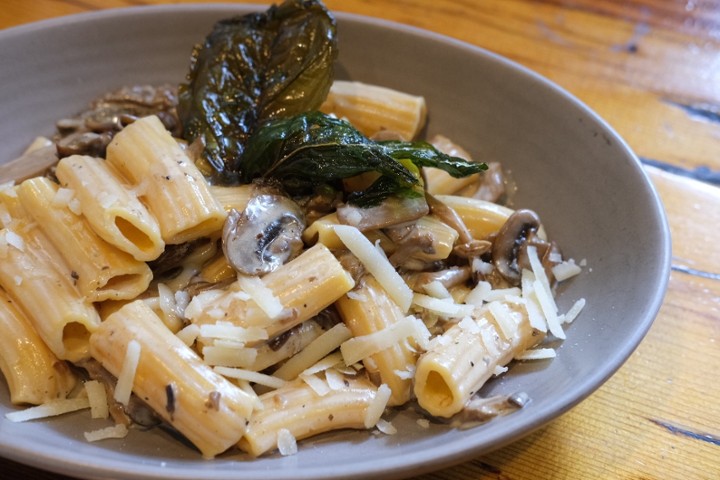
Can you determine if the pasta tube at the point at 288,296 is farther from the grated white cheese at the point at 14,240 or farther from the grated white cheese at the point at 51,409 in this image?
the grated white cheese at the point at 14,240

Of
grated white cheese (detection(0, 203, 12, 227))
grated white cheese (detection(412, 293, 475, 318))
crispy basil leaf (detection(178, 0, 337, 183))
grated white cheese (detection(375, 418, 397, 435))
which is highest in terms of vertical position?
crispy basil leaf (detection(178, 0, 337, 183))

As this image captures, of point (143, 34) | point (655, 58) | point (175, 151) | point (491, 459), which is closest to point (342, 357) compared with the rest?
point (491, 459)

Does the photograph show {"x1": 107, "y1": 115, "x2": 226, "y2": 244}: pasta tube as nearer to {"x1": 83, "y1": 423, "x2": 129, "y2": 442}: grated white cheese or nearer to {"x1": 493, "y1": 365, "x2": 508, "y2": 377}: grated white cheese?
{"x1": 83, "y1": 423, "x2": 129, "y2": 442}: grated white cheese

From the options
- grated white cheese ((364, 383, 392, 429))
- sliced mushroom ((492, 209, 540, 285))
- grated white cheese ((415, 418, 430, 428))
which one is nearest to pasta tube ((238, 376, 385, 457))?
grated white cheese ((364, 383, 392, 429))

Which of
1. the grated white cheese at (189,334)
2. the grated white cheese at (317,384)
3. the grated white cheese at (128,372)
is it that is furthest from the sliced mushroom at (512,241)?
the grated white cheese at (128,372)

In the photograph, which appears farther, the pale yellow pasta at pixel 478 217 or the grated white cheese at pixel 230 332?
the pale yellow pasta at pixel 478 217
